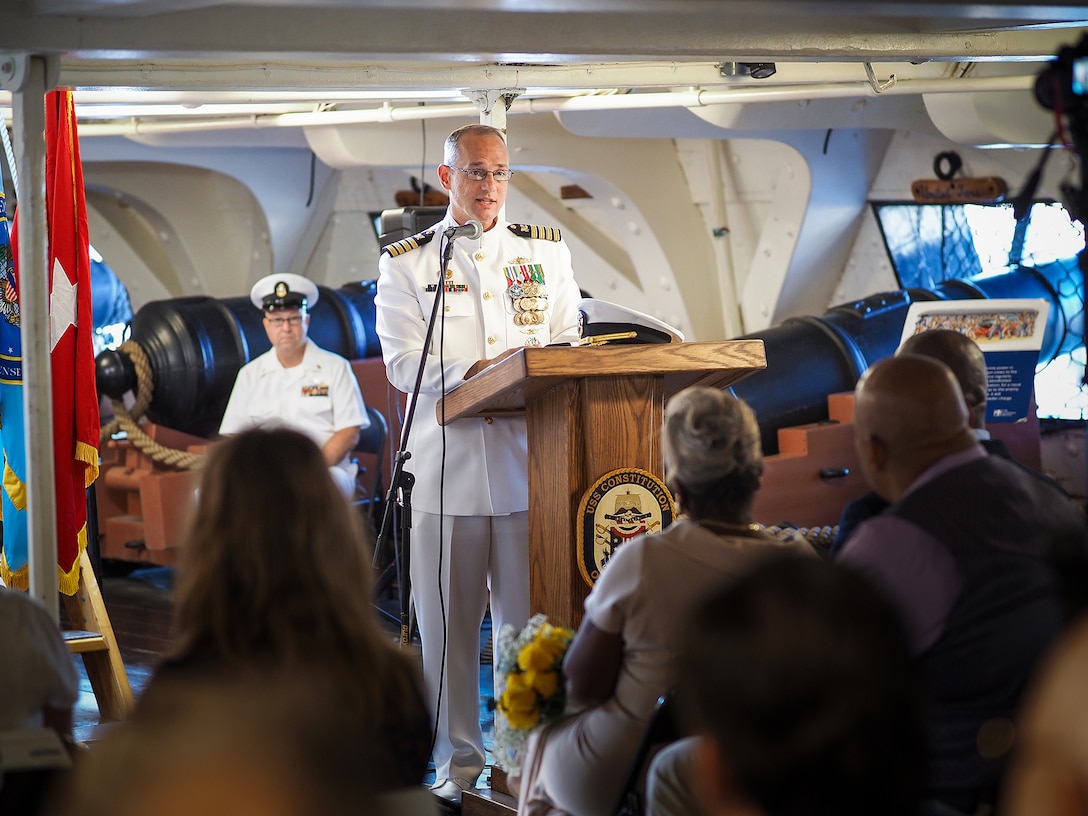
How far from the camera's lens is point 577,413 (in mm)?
2865

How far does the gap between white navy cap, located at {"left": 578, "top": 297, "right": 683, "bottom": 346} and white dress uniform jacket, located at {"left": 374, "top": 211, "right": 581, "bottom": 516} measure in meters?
0.32

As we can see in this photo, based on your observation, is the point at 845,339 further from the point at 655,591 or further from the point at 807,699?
the point at 807,699

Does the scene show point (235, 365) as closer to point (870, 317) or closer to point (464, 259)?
point (870, 317)

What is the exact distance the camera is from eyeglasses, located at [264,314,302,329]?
643cm

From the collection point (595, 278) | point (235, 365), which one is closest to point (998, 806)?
point (235, 365)

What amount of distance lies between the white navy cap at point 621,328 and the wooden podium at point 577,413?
104mm

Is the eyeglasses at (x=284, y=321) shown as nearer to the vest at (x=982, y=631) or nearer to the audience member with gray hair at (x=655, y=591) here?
the audience member with gray hair at (x=655, y=591)

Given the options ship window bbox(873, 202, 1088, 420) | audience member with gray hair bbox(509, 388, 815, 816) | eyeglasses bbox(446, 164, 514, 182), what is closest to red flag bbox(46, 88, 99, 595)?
eyeglasses bbox(446, 164, 514, 182)

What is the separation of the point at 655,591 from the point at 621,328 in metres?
1.07

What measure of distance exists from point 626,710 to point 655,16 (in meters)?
1.89

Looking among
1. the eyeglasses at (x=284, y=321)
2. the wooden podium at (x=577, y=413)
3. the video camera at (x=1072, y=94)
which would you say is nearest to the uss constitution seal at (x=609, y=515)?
the wooden podium at (x=577, y=413)

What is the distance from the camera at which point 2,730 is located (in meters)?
1.87

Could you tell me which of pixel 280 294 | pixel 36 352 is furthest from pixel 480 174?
pixel 280 294

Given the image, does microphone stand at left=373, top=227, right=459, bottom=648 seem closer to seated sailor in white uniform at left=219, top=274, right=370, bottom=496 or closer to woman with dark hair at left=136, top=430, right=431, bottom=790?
woman with dark hair at left=136, top=430, right=431, bottom=790
